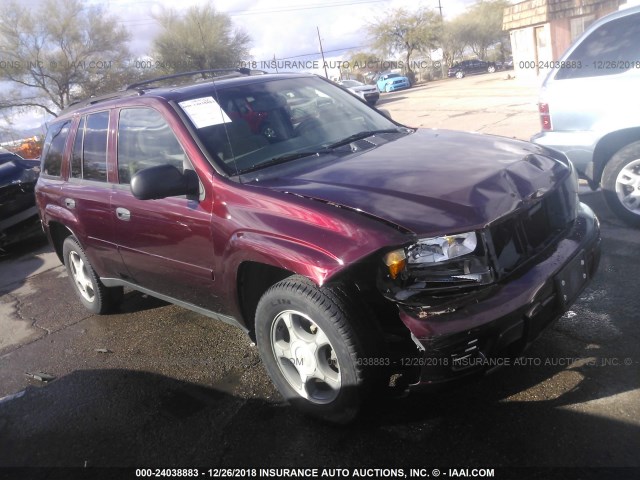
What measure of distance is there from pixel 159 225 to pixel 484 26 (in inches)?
2474

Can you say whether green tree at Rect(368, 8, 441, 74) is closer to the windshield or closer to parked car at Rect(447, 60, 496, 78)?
parked car at Rect(447, 60, 496, 78)

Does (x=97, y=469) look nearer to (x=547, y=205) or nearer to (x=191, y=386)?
(x=191, y=386)

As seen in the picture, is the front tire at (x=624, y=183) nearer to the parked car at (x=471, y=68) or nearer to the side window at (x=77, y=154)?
the side window at (x=77, y=154)

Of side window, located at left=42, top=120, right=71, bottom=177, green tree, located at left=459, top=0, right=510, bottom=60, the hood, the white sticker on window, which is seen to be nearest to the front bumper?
the hood

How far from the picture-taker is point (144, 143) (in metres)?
3.74

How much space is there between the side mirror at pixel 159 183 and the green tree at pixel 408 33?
5590 cm

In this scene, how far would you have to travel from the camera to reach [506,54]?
191 ft

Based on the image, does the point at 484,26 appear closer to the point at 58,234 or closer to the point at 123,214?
the point at 58,234

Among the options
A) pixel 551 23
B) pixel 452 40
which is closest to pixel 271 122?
pixel 551 23

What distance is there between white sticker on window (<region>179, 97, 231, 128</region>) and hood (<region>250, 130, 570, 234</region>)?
2.01ft

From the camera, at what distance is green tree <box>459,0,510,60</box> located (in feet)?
192

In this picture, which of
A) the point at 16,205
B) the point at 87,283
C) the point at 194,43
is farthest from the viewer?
the point at 194,43

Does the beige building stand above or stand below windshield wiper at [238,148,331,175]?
above

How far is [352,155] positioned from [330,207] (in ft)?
2.70
